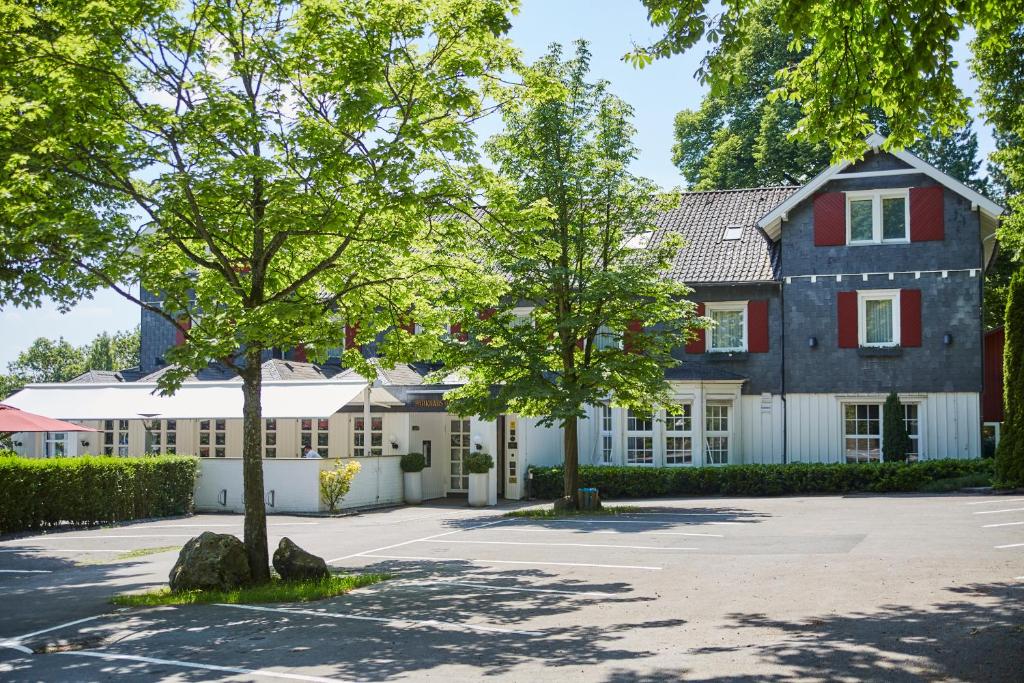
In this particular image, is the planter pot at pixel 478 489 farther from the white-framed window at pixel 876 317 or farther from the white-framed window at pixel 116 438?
the white-framed window at pixel 116 438

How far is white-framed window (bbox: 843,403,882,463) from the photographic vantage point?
1078 inches

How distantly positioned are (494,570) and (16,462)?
11.6 m

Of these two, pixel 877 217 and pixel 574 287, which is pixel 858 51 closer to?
pixel 574 287

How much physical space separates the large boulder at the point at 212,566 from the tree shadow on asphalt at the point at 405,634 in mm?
930

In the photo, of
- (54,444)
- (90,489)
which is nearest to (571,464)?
(90,489)

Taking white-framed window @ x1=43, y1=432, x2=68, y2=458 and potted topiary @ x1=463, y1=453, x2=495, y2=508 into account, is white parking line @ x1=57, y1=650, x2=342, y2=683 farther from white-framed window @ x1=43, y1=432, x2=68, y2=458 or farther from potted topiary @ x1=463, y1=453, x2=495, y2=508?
white-framed window @ x1=43, y1=432, x2=68, y2=458

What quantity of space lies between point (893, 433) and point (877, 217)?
235 inches

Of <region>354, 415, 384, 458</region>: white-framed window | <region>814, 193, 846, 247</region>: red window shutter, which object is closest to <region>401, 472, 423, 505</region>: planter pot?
<region>354, 415, 384, 458</region>: white-framed window

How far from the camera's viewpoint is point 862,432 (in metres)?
27.7

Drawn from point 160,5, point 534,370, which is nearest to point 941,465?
point 534,370

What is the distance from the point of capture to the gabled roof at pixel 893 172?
87.1ft

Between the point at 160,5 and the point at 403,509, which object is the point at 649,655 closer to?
the point at 160,5

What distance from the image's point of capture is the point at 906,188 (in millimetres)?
27250

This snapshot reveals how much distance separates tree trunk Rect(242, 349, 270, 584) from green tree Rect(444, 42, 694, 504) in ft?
27.1
